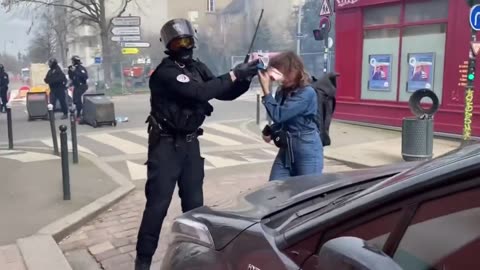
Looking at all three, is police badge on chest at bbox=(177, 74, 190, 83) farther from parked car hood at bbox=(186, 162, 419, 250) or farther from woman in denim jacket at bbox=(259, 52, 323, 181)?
parked car hood at bbox=(186, 162, 419, 250)

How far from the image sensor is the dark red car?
1.35 metres

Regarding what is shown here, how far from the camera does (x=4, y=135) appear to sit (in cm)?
1243

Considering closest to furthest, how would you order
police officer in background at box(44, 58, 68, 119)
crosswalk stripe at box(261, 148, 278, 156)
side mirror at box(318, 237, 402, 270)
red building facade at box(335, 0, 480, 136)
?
side mirror at box(318, 237, 402, 270) < crosswalk stripe at box(261, 148, 278, 156) < red building facade at box(335, 0, 480, 136) < police officer in background at box(44, 58, 68, 119)

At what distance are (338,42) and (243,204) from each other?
459 inches

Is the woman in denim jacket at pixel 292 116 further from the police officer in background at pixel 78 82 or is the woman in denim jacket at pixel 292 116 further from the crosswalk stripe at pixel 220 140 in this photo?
the police officer in background at pixel 78 82

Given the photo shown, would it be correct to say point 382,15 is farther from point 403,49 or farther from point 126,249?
point 126,249

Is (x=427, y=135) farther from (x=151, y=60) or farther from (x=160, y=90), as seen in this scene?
(x=151, y=60)

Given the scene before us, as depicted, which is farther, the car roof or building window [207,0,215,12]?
building window [207,0,215,12]

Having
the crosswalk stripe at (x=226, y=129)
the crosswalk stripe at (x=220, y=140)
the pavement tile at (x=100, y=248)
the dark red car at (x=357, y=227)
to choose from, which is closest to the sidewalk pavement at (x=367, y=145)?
the crosswalk stripe at (x=226, y=129)

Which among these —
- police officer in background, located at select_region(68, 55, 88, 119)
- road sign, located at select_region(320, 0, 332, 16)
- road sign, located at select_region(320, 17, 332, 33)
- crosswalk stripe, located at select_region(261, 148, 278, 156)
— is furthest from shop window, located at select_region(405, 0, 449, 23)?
police officer in background, located at select_region(68, 55, 88, 119)

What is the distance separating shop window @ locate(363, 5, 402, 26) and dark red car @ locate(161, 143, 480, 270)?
10279 mm

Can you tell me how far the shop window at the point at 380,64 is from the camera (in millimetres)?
11984

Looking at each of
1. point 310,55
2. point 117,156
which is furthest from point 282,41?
point 117,156

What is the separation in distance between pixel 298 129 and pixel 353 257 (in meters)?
2.65
